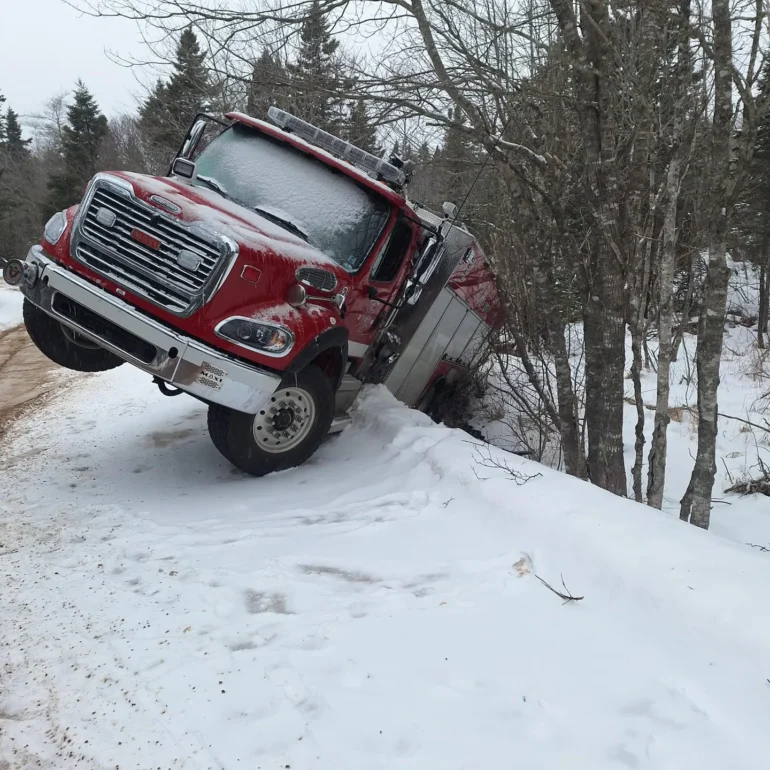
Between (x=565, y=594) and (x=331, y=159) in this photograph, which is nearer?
(x=565, y=594)

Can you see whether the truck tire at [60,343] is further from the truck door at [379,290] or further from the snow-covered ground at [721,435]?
the snow-covered ground at [721,435]

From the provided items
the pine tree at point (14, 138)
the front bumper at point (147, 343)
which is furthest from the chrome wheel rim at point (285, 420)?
the pine tree at point (14, 138)

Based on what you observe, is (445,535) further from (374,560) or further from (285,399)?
(285,399)

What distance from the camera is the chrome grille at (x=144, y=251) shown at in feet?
14.2

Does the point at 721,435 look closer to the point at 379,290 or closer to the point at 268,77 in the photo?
the point at 379,290

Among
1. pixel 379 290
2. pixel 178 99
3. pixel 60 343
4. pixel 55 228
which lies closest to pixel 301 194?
pixel 379 290

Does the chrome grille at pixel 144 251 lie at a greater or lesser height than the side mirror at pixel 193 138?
lesser

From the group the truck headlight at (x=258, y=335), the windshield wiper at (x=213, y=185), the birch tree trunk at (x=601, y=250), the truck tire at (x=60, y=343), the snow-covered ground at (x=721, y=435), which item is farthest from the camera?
the snow-covered ground at (x=721, y=435)

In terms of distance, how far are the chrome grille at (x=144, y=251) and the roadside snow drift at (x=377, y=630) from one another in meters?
1.59

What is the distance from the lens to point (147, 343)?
446cm

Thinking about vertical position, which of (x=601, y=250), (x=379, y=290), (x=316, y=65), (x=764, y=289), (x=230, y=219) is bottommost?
(x=379, y=290)

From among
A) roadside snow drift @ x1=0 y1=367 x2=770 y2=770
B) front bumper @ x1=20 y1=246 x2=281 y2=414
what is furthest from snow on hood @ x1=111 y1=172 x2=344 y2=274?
roadside snow drift @ x1=0 y1=367 x2=770 y2=770

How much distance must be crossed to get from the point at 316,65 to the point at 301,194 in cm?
206

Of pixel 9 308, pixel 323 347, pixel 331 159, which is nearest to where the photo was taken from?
pixel 323 347
